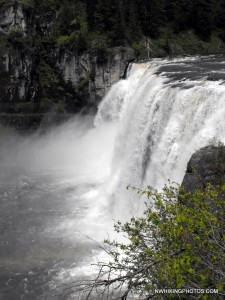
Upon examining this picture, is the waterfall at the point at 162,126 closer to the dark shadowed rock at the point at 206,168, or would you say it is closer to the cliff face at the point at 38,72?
the dark shadowed rock at the point at 206,168

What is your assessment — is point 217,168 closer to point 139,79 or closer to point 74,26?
point 139,79

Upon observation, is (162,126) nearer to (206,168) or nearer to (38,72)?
(206,168)

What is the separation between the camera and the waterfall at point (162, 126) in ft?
66.3

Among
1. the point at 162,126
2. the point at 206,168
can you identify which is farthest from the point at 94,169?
the point at 206,168

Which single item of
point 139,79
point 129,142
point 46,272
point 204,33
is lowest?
point 46,272

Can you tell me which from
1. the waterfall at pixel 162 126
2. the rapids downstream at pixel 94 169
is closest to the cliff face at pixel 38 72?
the rapids downstream at pixel 94 169

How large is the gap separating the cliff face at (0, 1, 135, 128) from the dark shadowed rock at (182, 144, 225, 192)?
26279 millimetres

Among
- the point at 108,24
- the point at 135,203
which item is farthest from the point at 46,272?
the point at 108,24

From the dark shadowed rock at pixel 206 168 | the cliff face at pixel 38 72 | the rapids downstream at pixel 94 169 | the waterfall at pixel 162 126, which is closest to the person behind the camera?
the dark shadowed rock at pixel 206 168

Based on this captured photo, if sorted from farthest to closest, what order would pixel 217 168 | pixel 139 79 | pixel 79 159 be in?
1. pixel 79 159
2. pixel 139 79
3. pixel 217 168

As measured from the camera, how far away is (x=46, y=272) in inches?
746

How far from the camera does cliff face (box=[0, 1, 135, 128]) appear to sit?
1629 inches

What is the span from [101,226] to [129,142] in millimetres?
7995

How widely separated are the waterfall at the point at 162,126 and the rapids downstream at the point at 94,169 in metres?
0.07
